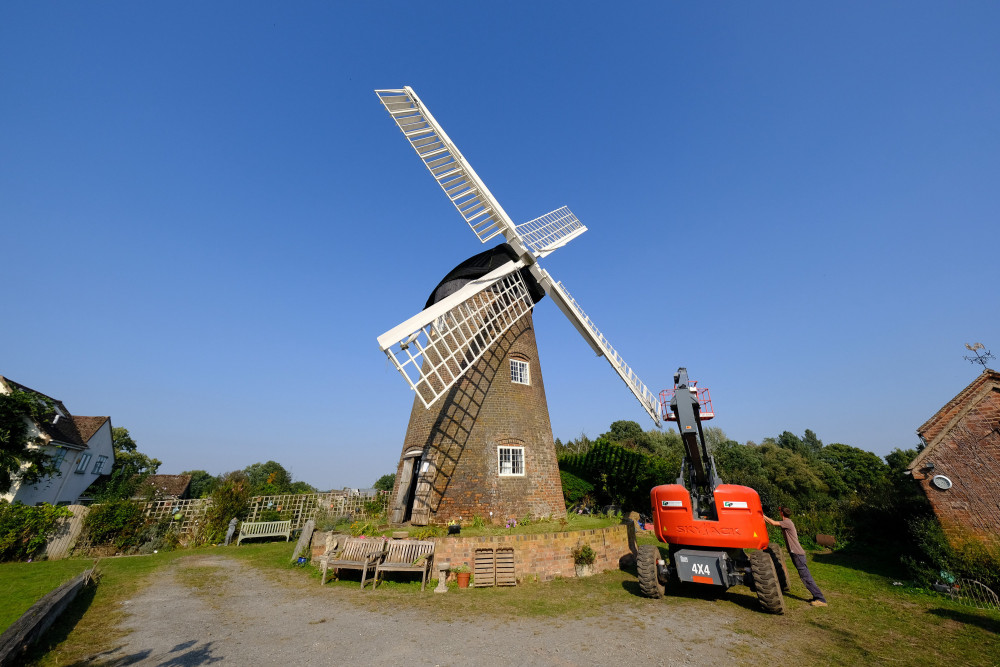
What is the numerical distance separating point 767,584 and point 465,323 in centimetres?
941

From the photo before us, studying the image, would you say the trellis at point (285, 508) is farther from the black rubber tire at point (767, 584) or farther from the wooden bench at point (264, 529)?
the black rubber tire at point (767, 584)

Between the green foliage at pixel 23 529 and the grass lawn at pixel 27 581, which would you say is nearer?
the grass lawn at pixel 27 581

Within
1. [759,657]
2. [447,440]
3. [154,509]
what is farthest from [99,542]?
[759,657]

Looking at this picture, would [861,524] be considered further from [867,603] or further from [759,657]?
[759,657]

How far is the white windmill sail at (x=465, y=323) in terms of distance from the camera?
1069cm

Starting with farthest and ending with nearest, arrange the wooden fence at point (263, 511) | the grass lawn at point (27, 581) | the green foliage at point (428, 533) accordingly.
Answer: the wooden fence at point (263, 511) < the green foliage at point (428, 533) < the grass lawn at point (27, 581)

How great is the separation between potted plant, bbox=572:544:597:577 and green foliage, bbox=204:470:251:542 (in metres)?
A: 15.5

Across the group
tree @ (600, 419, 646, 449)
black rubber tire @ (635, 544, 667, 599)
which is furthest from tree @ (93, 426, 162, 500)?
tree @ (600, 419, 646, 449)

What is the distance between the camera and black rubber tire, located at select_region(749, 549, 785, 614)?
705 cm

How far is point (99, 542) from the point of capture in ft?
45.2

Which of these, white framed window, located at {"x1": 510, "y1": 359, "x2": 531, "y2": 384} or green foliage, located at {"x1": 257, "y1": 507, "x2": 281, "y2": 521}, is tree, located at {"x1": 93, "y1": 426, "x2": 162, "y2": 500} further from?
white framed window, located at {"x1": 510, "y1": 359, "x2": 531, "y2": 384}

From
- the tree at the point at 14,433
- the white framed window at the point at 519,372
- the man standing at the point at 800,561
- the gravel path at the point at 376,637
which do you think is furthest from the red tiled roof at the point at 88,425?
the man standing at the point at 800,561

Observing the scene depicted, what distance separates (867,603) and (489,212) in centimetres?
1464

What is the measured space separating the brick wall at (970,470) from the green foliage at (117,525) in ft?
84.5
